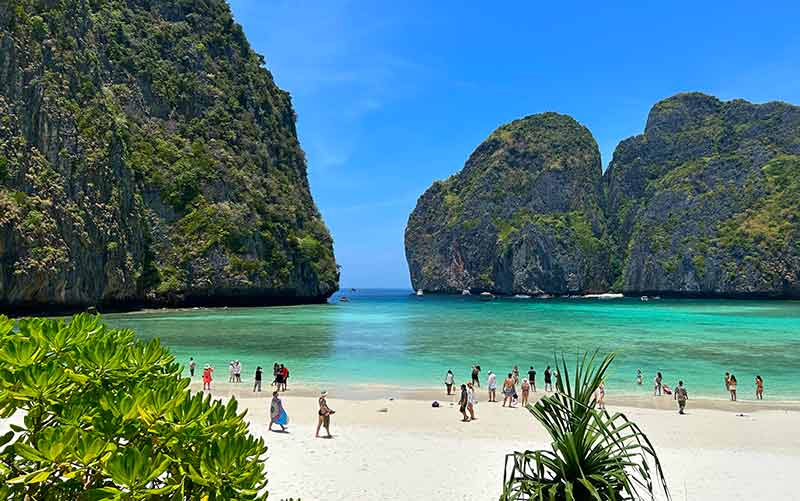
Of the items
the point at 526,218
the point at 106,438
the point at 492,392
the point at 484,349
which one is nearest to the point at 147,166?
the point at 484,349

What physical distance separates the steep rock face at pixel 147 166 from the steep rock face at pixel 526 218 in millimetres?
78608

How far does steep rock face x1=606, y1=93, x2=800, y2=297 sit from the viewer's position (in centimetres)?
11662

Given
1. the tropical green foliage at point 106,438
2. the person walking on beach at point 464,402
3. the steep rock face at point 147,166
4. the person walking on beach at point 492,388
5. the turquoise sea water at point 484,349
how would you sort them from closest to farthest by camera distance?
the tropical green foliage at point 106,438 < the person walking on beach at point 464,402 < the person walking on beach at point 492,388 < the turquoise sea water at point 484,349 < the steep rock face at point 147,166

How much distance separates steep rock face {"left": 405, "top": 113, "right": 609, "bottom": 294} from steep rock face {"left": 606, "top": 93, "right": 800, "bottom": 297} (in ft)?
45.5

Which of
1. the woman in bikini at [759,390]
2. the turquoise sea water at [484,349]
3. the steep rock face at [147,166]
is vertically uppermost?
the steep rock face at [147,166]

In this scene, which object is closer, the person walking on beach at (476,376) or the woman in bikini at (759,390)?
the woman in bikini at (759,390)

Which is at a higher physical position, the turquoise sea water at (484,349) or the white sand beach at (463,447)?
the white sand beach at (463,447)

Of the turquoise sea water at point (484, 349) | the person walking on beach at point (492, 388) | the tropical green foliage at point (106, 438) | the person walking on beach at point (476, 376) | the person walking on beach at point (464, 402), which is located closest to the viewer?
the tropical green foliage at point (106, 438)

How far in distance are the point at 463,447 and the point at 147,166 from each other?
73.9 metres

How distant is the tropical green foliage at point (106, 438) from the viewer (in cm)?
269

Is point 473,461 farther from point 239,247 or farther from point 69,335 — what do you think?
point 239,247

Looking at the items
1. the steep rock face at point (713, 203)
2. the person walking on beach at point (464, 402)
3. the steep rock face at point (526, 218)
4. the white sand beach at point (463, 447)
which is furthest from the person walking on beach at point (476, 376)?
the steep rock face at point (526, 218)

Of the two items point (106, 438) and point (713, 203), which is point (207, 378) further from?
point (713, 203)

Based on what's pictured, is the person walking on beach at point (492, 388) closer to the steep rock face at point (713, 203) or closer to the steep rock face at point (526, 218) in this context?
the steep rock face at point (713, 203)
